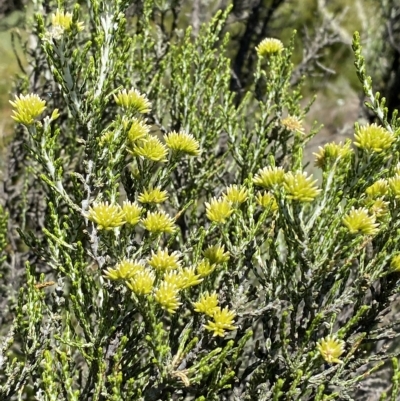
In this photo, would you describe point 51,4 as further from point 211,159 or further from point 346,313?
point 346,313

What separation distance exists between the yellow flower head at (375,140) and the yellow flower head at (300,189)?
0.20 metres

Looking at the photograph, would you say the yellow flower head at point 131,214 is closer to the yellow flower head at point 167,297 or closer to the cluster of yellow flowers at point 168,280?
the cluster of yellow flowers at point 168,280

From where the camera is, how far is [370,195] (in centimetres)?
157

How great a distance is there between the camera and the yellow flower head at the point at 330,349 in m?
1.34

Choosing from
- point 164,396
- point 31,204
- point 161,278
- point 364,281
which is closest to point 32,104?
point 161,278

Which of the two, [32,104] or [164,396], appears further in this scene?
[164,396]

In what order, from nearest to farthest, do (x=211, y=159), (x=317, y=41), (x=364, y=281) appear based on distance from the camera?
(x=364, y=281) < (x=211, y=159) < (x=317, y=41)

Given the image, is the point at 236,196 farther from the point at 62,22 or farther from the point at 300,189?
the point at 62,22

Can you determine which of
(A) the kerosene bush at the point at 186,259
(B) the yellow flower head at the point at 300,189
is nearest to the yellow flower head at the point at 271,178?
(A) the kerosene bush at the point at 186,259

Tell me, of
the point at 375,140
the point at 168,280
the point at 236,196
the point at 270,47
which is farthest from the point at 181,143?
the point at 270,47

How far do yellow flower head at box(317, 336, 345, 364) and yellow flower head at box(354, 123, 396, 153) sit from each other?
1.70 ft

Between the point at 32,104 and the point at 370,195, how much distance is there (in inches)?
40.8

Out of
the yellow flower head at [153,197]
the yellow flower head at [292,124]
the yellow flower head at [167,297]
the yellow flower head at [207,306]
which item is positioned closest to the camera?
the yellow flower head at [167,297]

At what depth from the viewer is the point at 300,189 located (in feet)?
4.30
